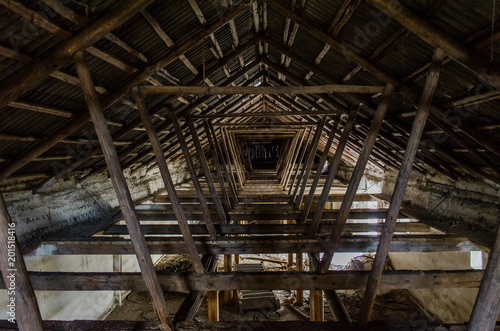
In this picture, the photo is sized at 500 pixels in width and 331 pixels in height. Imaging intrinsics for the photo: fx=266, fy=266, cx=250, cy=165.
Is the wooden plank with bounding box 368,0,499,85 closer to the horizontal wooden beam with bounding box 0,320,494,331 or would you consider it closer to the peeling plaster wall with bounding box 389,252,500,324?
the horizontal wooden beam with bounding box 0,320,494,331

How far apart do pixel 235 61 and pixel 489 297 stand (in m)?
5.27

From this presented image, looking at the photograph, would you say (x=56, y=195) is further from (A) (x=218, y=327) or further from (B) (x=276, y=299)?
(B) (x=276, y=299)

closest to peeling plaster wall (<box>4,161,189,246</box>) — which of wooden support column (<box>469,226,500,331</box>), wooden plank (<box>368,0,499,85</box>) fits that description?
wooden plank (<box>368,0,499,85</box>)

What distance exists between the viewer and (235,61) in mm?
5621

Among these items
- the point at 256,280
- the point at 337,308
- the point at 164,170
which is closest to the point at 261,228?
the point at 256,280

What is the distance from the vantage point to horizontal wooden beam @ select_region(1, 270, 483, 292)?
11.3 ft

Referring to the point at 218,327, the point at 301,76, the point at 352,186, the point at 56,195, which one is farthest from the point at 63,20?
the point at 56,195

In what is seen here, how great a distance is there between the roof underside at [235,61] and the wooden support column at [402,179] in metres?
0.39

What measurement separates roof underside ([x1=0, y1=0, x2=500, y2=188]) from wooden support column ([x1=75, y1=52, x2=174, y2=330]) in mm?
431

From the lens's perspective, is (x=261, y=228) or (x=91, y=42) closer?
(x=91, y=42)

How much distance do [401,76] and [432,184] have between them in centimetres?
555

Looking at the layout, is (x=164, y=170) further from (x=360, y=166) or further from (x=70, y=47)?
(x=360, y=166)

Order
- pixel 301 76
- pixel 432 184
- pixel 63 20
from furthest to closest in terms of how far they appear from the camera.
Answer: pixel 432 184
pixel 301 76
pixel 63 20

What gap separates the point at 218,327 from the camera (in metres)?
2.92
